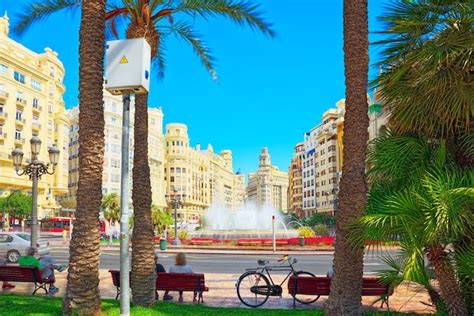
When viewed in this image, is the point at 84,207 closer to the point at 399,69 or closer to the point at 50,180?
the point at 399,69

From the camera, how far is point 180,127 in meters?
143

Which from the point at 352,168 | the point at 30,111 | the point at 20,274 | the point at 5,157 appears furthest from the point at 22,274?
the point at 30,111

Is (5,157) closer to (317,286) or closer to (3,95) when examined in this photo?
(3,95)

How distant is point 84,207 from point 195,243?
32889mm

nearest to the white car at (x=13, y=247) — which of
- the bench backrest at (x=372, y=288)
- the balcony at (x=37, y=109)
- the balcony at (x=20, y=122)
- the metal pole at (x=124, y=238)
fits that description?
the bench backrest at (x=372, y=288)

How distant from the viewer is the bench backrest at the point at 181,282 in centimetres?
1059

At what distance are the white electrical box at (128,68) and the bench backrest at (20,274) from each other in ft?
25.6

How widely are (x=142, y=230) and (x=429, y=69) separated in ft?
20.1

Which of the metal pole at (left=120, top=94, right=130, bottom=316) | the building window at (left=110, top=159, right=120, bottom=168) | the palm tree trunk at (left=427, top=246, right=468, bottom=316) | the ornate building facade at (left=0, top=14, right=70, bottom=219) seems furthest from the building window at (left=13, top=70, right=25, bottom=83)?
the palm tree trunk at (left=427, top=246, right=468, bottom=316)

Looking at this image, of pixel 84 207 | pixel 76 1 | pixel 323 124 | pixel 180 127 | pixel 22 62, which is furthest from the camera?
pixel 180 127

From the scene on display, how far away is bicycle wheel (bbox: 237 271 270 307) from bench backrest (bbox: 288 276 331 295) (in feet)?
2.24

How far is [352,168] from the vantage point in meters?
7.57

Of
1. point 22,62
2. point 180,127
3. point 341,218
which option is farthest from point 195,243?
point 180,127

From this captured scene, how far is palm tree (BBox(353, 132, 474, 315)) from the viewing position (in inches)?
239
